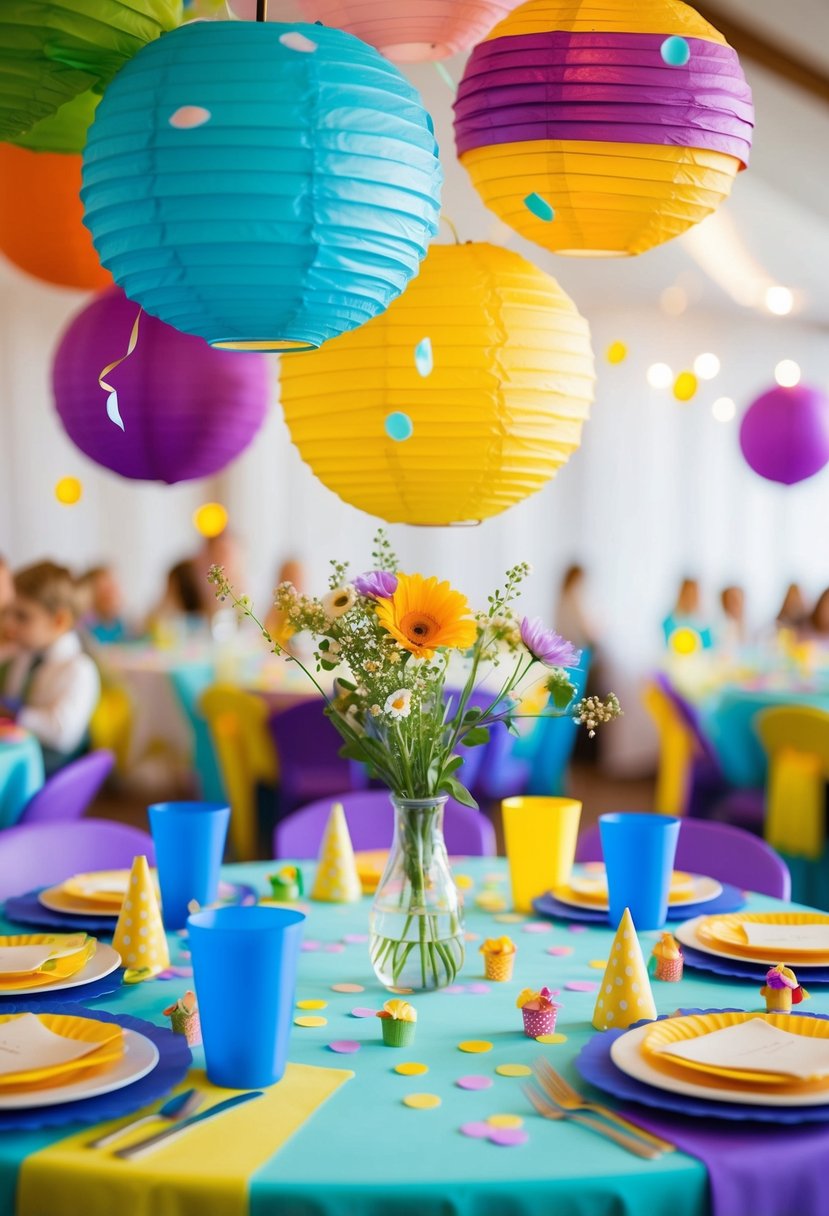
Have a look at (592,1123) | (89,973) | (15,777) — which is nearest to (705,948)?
(592,1123)

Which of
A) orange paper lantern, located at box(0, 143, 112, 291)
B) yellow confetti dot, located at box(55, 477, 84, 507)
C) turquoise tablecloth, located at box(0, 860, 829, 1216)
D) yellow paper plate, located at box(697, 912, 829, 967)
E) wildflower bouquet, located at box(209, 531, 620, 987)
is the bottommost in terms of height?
turquoise tablecloth, located at box(0, 860, 829, 1216)

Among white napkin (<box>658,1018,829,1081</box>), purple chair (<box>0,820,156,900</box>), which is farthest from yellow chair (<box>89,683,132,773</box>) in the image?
white napkin (<box>658,1018,829,1081</box>)

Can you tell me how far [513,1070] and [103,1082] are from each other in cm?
43

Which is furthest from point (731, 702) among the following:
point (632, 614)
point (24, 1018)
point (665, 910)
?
point (632, 614)

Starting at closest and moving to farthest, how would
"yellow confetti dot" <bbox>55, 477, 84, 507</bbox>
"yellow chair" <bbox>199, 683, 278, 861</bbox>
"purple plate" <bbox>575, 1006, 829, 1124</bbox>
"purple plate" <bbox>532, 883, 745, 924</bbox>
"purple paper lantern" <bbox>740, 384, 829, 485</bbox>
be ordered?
"purple plate" <bbox>575, 1006, 829, 1124</bbox> < "purple plate" <bbox>532, 883, 745, 924</bbox> < "yellow confetti dot" <bbox>55, 477, 84, 507</bbox> < "purple paper lantern" <bbox>740, 384, 829, 485</bbox> < "yellow chair" <bbox>199, 683, 278, 861</bbox>

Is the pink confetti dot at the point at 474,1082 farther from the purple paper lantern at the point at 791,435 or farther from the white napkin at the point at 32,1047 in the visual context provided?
the purple paper lantern at the point at 791,435

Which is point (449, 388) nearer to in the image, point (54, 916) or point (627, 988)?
point (627, 988)

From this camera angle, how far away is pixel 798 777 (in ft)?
13.5

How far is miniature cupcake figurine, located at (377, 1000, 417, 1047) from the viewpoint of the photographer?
1.52m

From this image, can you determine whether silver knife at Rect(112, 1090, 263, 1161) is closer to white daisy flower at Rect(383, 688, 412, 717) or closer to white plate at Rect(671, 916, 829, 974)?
white daisy flower at Rect(383, 688, 412, 717)

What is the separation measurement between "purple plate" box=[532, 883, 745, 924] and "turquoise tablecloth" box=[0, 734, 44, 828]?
7.02ft

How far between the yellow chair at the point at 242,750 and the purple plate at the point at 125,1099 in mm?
3592

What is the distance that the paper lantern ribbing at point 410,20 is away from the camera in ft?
6.44

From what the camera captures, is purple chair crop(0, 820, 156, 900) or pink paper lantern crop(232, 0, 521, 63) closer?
pink paper lantern crop(232, 0, 521, 63)
